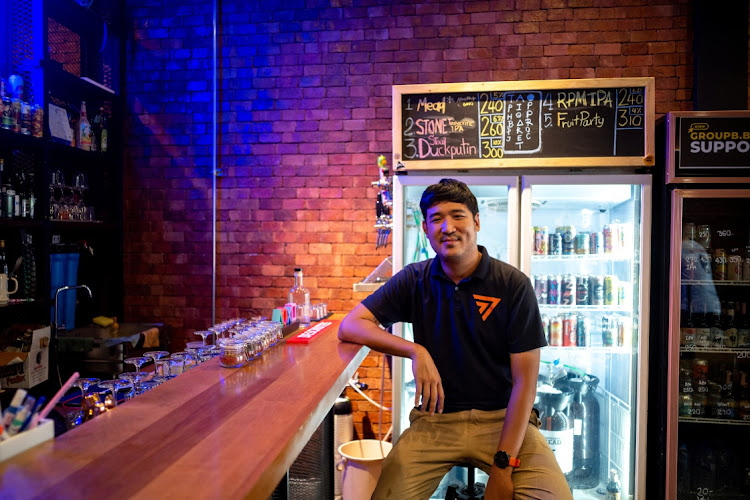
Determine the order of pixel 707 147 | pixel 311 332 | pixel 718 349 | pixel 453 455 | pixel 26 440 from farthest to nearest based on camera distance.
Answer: pixel 718 349
pixel 707 147
pixel 311 332
pixel 453 455
pixel 26 440

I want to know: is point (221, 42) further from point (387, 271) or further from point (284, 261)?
point (387, 271)

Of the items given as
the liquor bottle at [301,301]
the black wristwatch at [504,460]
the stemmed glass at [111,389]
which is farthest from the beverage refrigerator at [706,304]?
the stemmed glass at [111,389]

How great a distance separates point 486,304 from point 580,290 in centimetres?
130

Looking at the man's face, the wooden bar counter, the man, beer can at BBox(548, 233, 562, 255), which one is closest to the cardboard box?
the wooden bar counter

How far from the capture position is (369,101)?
3.95m

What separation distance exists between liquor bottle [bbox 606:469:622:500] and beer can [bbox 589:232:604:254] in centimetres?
140

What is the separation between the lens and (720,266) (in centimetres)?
322

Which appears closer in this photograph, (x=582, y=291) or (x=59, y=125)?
(x=582, y=291)

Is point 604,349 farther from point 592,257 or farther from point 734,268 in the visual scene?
point 734,268

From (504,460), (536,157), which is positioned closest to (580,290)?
(536,157)

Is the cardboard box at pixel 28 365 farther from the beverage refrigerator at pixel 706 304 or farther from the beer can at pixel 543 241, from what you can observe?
the beverage refrigerator at pixel 706 304

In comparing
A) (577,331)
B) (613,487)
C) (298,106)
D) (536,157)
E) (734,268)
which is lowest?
(613,487)

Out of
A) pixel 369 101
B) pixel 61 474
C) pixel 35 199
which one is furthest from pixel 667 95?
pixel 35 199

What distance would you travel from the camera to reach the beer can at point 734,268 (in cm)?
320
